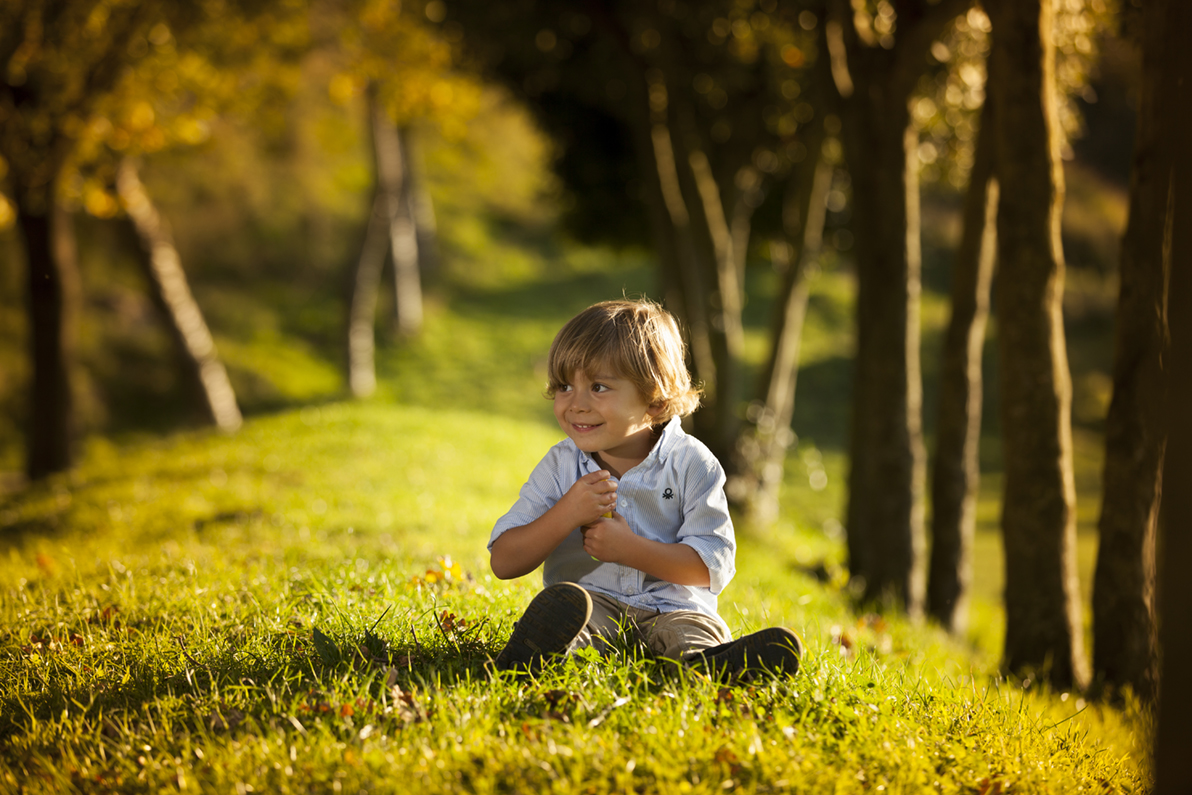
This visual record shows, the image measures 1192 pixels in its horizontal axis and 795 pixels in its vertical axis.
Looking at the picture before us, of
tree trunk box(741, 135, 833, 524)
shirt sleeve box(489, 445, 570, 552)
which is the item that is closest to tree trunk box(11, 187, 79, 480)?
tree trunk box(741, 135, 833, 524)

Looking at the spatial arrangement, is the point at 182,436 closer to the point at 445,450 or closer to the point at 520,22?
the point at 445,450

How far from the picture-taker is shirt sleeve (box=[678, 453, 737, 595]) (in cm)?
292

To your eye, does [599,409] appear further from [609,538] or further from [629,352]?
[609,538]

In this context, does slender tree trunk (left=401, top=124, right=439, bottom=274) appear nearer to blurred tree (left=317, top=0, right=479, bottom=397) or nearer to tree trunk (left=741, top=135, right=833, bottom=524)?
blurred tree (left=317, top=0, right=479, bottom=397)

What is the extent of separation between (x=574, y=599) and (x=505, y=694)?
15.1 inches

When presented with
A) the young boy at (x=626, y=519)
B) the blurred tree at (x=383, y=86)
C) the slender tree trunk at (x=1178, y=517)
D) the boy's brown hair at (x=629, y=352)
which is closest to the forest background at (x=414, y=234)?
the blurred tree at (x=383, y=86)

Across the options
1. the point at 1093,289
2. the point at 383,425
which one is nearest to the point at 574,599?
the point at 383,425

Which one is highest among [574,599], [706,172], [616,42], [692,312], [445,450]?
[616,42]

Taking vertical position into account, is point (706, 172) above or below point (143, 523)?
above

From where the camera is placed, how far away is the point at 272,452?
30.8ft

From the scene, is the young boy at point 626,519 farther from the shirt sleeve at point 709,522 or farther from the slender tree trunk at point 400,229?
the slender tree trunk at point 400,229

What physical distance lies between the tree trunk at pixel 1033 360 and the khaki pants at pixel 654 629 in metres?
2.73

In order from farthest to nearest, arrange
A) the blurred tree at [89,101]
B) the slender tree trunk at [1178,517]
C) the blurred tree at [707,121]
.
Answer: the blurred tree at [89,101] < the blurred tree at [707,121] < the slender tree trunk at [1178,517]

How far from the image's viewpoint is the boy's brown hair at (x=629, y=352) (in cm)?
297
